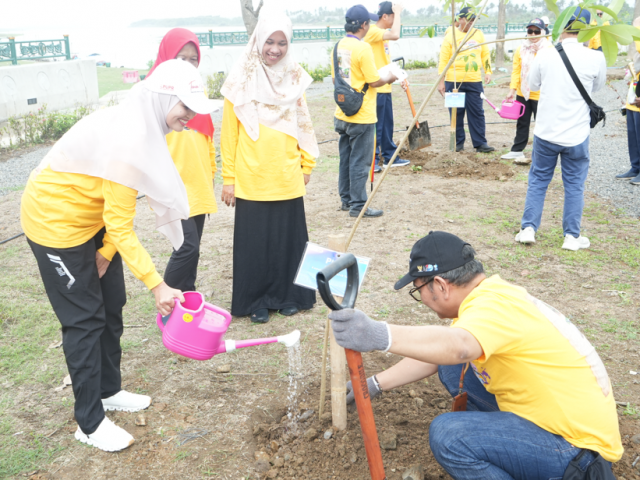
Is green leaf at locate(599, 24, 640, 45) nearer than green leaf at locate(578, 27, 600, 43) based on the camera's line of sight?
Yes

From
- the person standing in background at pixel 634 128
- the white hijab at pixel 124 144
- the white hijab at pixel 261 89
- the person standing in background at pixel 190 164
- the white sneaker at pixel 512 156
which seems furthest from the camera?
the white sneaker at pixel 512 156

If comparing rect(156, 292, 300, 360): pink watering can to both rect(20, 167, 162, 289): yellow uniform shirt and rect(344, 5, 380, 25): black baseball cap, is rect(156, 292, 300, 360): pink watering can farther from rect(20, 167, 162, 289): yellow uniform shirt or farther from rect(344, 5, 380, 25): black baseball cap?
rect(344, 5, 380, 25): black baseball cap

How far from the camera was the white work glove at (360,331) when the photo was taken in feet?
5.42

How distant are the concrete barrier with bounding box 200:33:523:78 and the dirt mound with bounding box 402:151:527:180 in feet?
29.8

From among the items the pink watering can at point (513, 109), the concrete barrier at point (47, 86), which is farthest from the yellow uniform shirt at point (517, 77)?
the concrete barrier at point (47, 86)

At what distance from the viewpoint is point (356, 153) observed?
206 inches

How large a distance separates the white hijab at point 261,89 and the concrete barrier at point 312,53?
11.9 meters

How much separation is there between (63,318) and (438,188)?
476cm

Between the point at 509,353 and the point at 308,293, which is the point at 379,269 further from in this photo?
the point at 509,353

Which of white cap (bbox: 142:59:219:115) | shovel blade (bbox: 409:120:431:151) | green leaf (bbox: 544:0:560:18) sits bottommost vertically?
shovel blade (bbox: 409:120:431:151)

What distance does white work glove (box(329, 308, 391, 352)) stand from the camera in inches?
65.1

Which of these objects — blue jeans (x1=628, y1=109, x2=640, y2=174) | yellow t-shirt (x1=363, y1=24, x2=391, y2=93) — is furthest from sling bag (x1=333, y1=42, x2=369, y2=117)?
blue jeans (x1=628, y1=109, x2=640, y2=174)

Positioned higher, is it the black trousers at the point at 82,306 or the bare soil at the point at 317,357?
the black trousers at the point at 82,306

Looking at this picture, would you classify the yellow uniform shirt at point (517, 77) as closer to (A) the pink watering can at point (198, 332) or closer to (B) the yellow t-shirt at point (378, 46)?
(B) the yellow t-shirt at point (378, 46)
